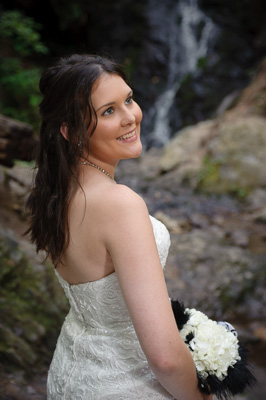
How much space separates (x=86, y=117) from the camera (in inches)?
55.9

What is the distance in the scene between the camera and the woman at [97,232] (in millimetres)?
1248

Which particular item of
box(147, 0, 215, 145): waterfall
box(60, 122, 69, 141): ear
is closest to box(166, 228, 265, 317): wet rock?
box(60, 122, 69, 141): ear

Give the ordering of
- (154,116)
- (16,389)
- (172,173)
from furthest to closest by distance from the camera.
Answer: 1. (154,116)
2. (172,173)
3. (16,389)

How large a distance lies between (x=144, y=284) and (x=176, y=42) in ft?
44.0

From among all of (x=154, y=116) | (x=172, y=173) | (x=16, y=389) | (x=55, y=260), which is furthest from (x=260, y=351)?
(x=154, y=116)

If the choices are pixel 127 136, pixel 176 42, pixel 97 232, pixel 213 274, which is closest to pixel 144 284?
pixel 97 232

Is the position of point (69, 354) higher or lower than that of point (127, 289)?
lower

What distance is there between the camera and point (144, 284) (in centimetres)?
120

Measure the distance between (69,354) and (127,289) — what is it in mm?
589

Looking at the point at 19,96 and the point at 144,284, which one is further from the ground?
the point at 144,284

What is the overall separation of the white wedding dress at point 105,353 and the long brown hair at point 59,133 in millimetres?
225

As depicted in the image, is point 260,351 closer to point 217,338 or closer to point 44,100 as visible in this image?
point 217,338

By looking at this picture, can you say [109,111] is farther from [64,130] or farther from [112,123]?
[64,130]

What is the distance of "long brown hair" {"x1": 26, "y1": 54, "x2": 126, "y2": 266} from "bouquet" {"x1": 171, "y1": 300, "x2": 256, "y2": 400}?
60 centimetres
